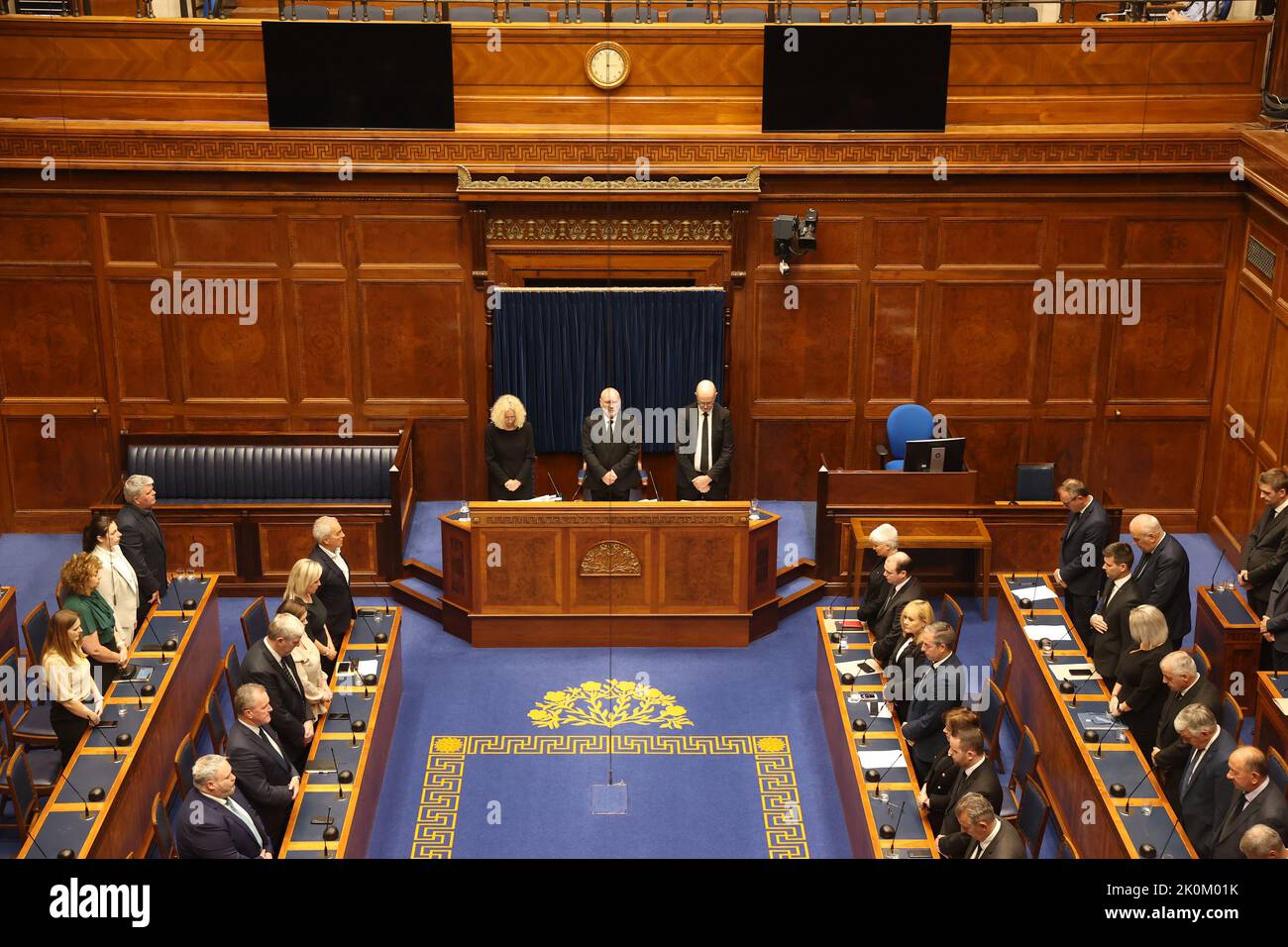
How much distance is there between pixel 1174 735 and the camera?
23.2ft

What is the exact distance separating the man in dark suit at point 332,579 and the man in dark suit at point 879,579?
330 cm

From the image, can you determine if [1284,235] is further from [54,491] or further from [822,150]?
[54,491]

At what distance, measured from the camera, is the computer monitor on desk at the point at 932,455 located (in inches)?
422

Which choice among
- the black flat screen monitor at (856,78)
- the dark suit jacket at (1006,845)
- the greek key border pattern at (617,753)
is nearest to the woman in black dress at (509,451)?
the greek key border pattern at (617,753)

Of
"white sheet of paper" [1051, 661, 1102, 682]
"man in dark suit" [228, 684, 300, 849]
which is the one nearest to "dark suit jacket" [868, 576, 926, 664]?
"white sheet of paper" [1051, 661, 1102, 682]

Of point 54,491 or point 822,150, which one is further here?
point 54,491

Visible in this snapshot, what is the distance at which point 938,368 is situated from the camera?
1175 cm

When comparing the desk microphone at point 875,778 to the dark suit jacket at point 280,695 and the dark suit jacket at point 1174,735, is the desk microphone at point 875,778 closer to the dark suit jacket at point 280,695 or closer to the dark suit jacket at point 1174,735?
the dark suit jacket at point 1174,735

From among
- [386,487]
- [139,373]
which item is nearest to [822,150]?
[386,487]

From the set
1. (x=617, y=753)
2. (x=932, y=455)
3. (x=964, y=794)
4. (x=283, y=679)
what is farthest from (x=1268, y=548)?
(x=283, y=679)

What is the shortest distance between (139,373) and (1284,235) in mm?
9159

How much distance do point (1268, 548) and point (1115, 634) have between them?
125 cm
